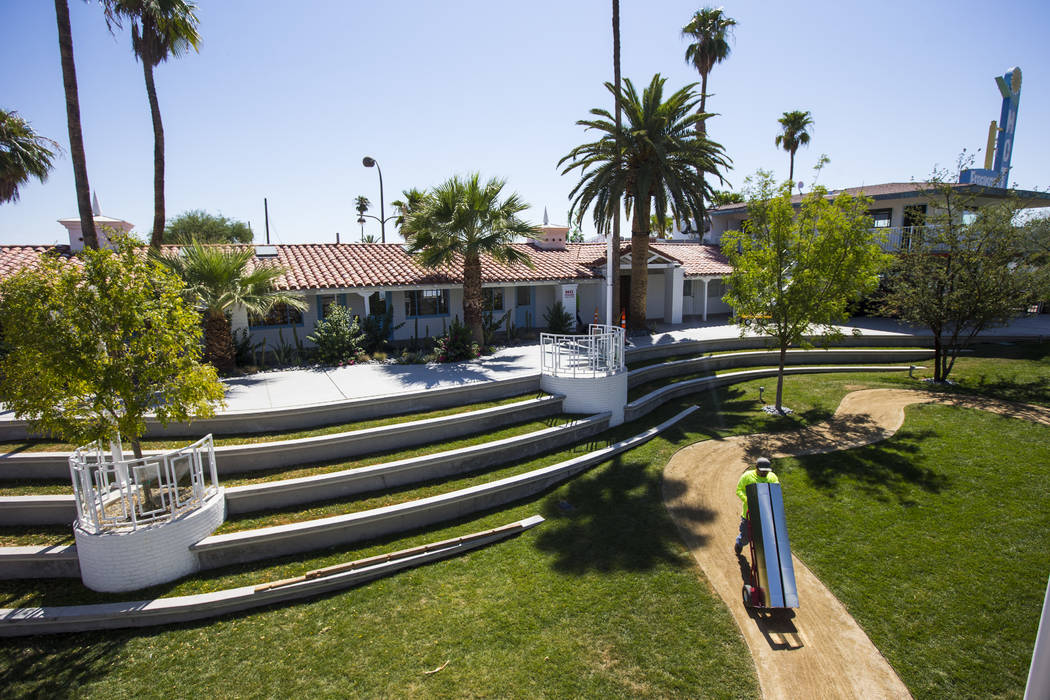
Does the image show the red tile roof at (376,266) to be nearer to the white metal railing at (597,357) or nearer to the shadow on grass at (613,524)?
the white metal railing at (597,357)

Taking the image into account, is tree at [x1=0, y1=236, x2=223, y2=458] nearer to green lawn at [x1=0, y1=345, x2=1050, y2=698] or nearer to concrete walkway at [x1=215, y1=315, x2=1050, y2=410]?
green lawn at [x1=0, y1=345, x2=1050, y2=698]

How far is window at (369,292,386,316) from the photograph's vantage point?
58.6 ft

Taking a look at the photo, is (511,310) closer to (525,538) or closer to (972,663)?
(525,538)

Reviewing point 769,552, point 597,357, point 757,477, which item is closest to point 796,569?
point 769,552

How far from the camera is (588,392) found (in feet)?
40.0

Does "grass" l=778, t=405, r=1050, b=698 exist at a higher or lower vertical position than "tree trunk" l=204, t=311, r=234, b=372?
lower

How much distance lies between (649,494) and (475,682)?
16.7 feet

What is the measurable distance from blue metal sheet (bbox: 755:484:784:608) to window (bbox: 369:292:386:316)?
47.4ft

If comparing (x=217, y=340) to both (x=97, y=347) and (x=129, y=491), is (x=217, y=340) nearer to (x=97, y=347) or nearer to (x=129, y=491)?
(x=97, y=347)

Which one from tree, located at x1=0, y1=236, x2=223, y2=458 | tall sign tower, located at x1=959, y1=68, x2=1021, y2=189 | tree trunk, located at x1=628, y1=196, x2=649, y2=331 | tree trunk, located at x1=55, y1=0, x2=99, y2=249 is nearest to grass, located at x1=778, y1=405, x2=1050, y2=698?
tree, located at x1=0, y1=236, x2=223, y2=458

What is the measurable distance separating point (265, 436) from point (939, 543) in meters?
11.6

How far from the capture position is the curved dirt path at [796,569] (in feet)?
17.6

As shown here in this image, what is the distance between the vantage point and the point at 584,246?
2584cm

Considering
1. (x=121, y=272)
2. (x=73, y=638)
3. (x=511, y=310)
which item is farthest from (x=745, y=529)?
(x=511, y=310)
